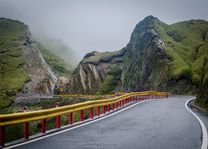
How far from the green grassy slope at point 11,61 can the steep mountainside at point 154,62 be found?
24242mm

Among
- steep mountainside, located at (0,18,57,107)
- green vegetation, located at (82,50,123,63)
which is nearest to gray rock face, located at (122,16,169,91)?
green vegetation, located at (82,50,123,63)

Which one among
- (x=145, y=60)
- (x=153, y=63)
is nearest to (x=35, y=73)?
(x=145, y=60)

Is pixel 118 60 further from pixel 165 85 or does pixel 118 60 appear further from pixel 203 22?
pixel 165 85

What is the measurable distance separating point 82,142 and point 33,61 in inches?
6124

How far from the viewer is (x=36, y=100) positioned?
92312mm

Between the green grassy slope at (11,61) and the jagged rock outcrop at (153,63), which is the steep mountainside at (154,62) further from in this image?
the green grassy slope at (11,61)

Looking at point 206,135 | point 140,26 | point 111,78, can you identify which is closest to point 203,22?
point 140,26

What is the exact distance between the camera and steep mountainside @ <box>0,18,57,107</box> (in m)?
141

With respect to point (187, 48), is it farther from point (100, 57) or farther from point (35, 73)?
point (35, 73)

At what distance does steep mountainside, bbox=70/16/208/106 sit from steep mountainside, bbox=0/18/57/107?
1497cm

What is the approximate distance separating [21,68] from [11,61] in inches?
325

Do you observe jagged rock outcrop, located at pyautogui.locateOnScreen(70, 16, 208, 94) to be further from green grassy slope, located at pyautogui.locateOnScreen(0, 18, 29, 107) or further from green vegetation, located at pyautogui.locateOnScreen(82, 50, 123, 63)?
green grassy slope, located at pyautogui.locateOnScreen(0, 18, 29, 107)

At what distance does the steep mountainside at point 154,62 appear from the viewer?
309 feet

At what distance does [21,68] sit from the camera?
156 meters
